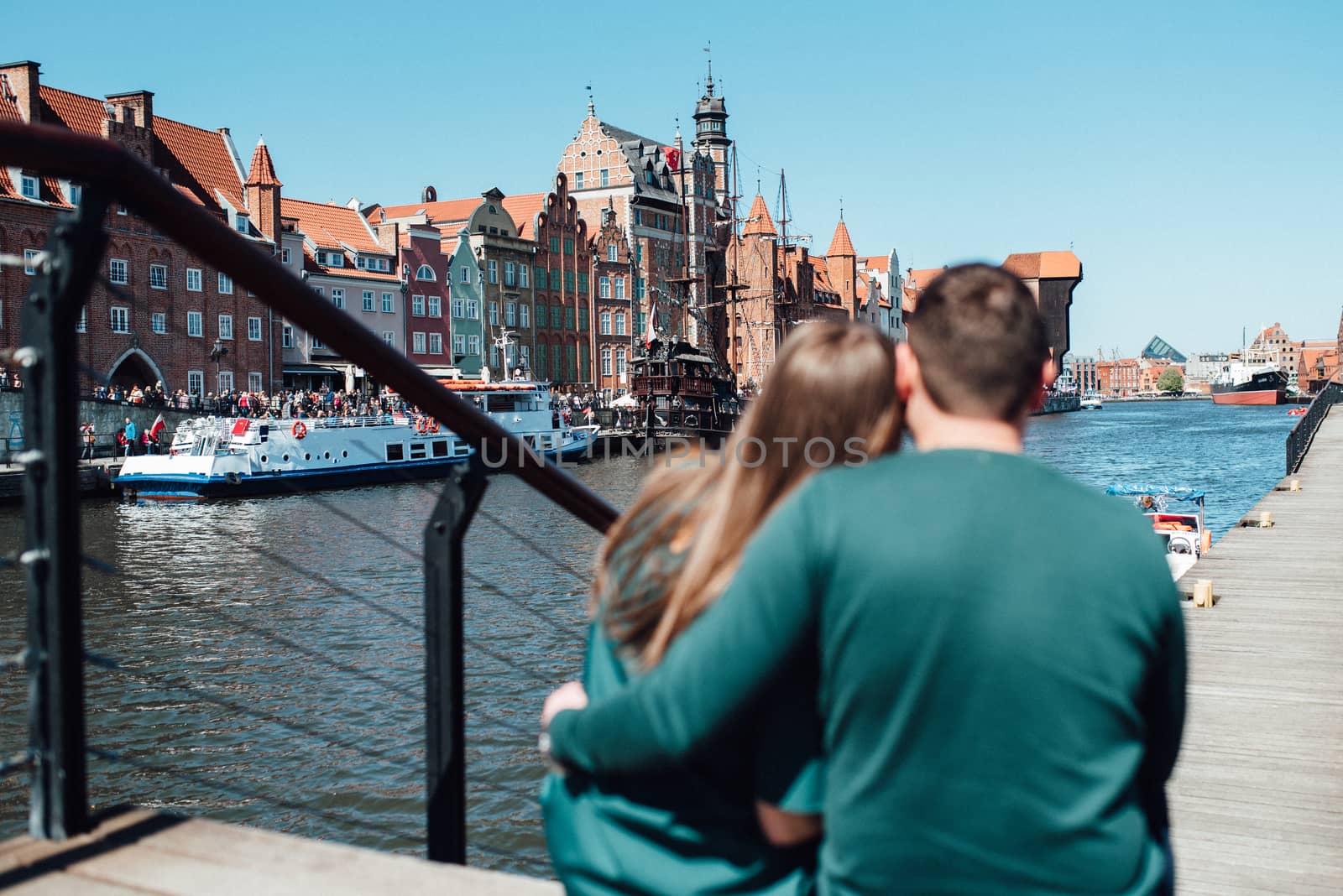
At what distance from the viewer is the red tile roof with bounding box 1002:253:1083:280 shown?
156 metres

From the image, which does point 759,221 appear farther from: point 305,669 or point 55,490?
point 55,490

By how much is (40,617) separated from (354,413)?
39930 millimetres

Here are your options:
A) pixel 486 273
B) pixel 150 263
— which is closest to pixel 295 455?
pixel 150 263

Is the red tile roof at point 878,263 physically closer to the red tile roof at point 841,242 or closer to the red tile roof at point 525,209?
the red tile roof at point 841,242

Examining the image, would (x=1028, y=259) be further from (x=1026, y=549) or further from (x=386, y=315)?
(x=1026, y=549)

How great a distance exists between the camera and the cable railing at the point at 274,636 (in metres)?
2.20

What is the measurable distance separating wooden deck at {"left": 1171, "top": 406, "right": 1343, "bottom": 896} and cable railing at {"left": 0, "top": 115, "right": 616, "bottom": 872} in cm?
317

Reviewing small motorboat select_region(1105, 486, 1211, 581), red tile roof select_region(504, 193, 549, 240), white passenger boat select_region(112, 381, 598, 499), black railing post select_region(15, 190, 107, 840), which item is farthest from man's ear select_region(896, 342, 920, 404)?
red tile roof select_region(504, 193, 549, 240)

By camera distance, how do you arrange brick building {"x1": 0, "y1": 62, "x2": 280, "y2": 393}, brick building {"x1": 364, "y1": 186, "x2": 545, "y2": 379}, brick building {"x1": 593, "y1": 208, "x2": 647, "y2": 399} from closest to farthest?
brick building {"x1": 0, "y1": 62, "x2": 280, "y2": 393}, brick building {"x1": 364, "y1": 186, "x2": 545, "y2": 379}, brick building {"x1": 593, "y1": 208, "x2": 647, "y2": 399}

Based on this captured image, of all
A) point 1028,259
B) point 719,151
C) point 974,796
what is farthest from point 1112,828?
point 1028,259

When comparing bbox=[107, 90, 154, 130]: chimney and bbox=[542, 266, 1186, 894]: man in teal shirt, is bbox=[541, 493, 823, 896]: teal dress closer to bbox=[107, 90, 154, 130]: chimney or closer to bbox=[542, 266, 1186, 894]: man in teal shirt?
bbox=[542, 266, 1186, 894]: man in teal shirt

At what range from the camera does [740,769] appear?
5.38 ft

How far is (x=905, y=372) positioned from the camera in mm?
1703

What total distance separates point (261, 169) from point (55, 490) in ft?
164
